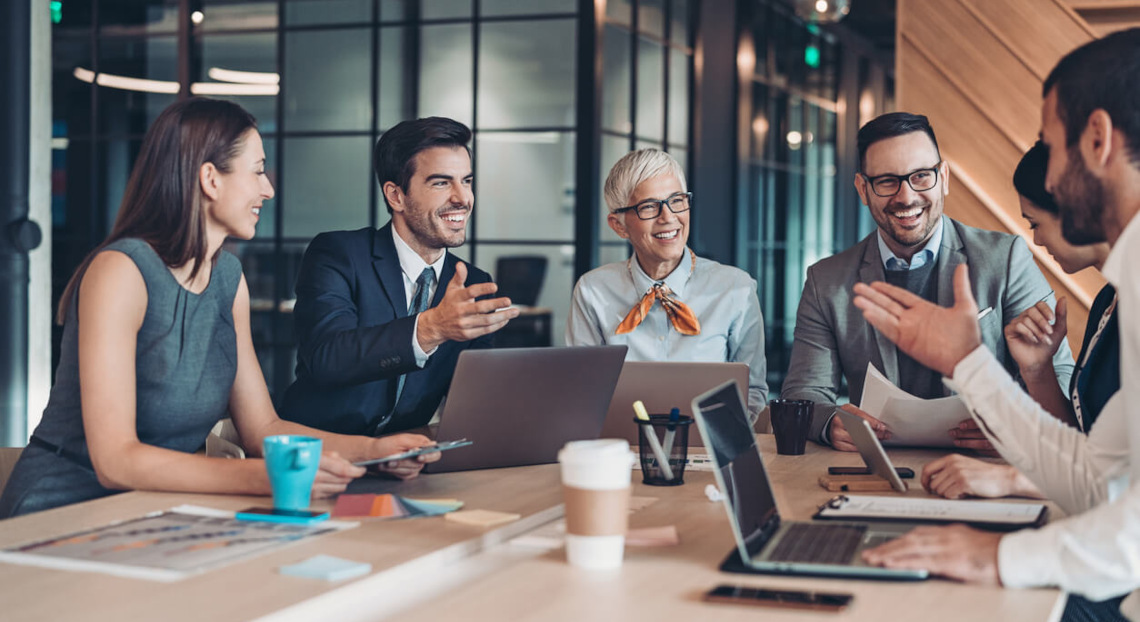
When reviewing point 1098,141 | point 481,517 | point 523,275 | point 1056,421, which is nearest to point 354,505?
point 481,517

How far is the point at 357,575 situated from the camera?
47.6 inches

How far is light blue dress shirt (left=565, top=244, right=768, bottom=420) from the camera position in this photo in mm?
2799

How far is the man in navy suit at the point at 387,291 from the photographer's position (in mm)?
2324

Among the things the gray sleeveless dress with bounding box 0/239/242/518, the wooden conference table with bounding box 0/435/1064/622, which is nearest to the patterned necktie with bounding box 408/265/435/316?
the gray sleeveless dress with bounding box 0/239/242/518

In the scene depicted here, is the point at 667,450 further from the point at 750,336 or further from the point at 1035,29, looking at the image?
the point at 1035,29

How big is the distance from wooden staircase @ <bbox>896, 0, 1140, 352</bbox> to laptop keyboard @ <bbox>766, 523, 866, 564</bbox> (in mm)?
2314

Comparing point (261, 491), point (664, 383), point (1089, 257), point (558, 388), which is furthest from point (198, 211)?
point (1089, 257)

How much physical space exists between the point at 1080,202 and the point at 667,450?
0.72 m

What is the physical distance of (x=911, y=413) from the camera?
212 cm

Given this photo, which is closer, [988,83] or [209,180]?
[209,180]

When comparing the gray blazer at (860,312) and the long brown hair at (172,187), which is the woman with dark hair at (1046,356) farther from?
the long brown hair at (172,187)

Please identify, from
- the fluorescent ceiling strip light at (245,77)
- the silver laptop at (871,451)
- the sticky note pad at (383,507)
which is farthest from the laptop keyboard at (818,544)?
the fluorescent ceiling strip light at (245,77)

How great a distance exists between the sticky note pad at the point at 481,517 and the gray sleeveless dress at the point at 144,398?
2.18 ft

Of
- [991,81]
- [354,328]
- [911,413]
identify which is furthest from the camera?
[991,81]
